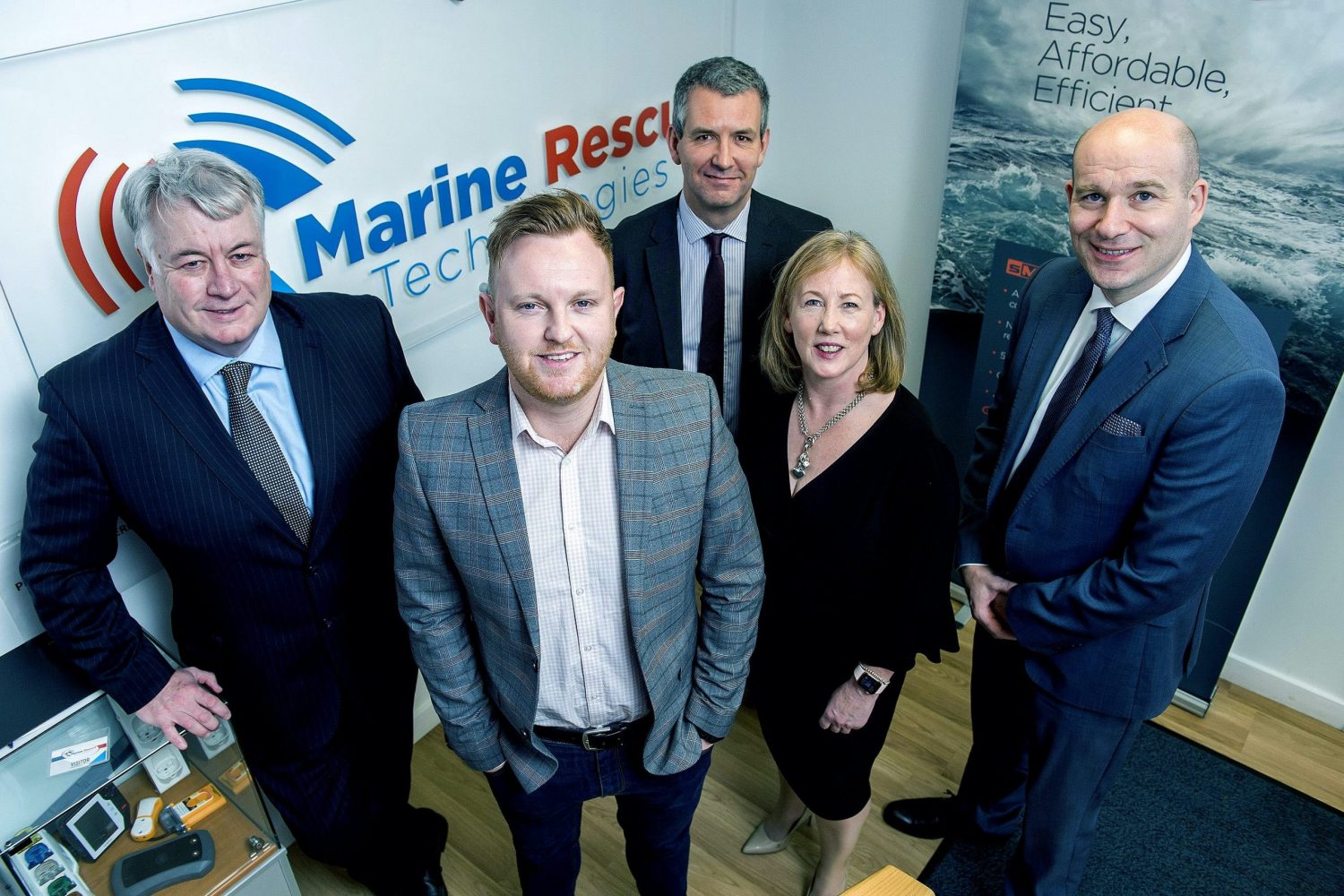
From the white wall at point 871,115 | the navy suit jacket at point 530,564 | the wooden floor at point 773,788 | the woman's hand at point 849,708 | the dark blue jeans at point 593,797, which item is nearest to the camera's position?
the navy suit jacket at point 530,564

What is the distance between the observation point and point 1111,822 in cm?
307

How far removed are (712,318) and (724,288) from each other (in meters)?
0.10

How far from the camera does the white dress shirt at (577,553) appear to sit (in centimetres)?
188

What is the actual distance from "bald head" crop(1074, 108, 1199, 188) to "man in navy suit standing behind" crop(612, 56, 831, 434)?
Result: 1040mm

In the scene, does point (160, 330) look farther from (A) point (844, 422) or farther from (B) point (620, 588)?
Answer: (A) point (844, 422)

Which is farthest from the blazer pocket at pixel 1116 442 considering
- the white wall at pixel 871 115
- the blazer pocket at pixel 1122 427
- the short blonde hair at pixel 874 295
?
the white wall at pixel 871 115

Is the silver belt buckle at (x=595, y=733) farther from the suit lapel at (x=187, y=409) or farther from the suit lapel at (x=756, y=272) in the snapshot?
the suit lapel at (x=756, y=272)

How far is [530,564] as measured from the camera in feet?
6.07

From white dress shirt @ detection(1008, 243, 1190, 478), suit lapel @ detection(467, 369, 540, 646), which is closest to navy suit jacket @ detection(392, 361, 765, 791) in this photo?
suit lapel @ detection(467, 369, 540, 646)

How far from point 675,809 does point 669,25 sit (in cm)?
277

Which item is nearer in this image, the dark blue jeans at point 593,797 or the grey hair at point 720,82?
the dark blue jeans at point 593,797

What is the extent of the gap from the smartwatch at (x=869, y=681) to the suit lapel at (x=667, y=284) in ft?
3.64

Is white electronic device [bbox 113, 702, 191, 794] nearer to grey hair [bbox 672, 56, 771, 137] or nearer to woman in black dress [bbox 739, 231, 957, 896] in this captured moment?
woman in black dress [bbox 739, 231, 957, 896]

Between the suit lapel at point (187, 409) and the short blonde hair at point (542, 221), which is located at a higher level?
the short blonde hair at point (542, 221)
